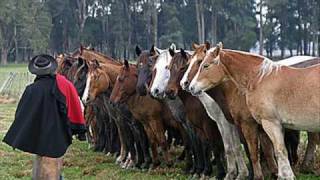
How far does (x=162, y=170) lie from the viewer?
8922mm

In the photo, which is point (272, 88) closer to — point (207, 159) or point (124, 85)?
point (207, 159)

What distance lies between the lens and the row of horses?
6438mm

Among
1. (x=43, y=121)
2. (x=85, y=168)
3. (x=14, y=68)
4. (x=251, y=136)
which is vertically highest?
(x=43, y=121)

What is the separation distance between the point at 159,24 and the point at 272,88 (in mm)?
55350

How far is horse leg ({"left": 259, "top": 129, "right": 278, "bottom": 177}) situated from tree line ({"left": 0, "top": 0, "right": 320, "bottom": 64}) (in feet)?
156

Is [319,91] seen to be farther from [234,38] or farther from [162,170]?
[234,38]

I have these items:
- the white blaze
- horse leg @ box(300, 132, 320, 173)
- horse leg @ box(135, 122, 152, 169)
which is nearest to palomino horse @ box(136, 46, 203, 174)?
horse leg @ box(135, 122, 152, 169)

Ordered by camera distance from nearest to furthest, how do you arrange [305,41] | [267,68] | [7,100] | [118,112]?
[267,68] < [118,112] < [7,100] < [305,41]

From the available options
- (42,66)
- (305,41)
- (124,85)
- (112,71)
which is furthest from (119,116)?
(305,41)

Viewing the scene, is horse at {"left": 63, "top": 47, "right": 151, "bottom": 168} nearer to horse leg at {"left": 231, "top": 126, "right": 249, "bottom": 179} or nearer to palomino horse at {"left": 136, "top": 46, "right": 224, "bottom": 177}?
palomino horse at {"left": 136, "top": 46, "right": 224, "bottom": 177}

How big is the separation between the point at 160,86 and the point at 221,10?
5178 centimetres

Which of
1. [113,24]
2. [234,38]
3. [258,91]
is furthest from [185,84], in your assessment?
[113,24]

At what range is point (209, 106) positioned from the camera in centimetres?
765

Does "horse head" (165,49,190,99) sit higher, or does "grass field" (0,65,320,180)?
"horse head" (165,49,190,99)
